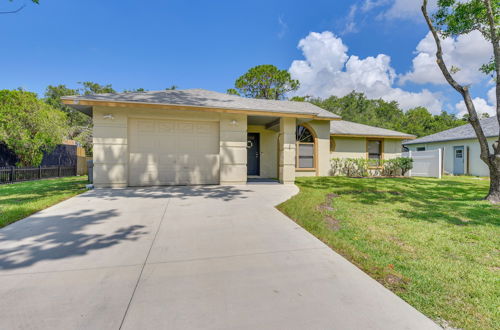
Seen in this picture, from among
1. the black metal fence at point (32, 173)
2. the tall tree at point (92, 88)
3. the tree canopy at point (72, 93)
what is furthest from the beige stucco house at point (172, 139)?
the tall tree at point (92, 88)

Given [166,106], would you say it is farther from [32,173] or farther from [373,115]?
[373,115]

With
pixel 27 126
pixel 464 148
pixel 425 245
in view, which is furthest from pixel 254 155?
pixel 464 148

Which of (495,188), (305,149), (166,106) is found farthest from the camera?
(305,149)

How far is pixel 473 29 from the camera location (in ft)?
22.8

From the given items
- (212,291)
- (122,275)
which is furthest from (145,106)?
(212,291)

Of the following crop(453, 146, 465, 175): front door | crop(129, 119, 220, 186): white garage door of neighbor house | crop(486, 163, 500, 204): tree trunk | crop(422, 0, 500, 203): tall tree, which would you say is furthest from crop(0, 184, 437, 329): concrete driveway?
crop(453, 146, 465, 175): front door

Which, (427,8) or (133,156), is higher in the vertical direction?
(427,8)

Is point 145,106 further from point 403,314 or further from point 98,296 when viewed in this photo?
point 403,314

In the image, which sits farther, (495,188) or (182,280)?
(495,188)

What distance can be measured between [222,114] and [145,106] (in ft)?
8.28

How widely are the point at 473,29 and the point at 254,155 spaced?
899cm

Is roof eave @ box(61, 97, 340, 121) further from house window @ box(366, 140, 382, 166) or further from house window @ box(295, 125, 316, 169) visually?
house window @ box(366, 140, 382, 166)

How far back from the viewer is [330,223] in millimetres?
3648

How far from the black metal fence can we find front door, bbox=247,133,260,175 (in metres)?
10.5
